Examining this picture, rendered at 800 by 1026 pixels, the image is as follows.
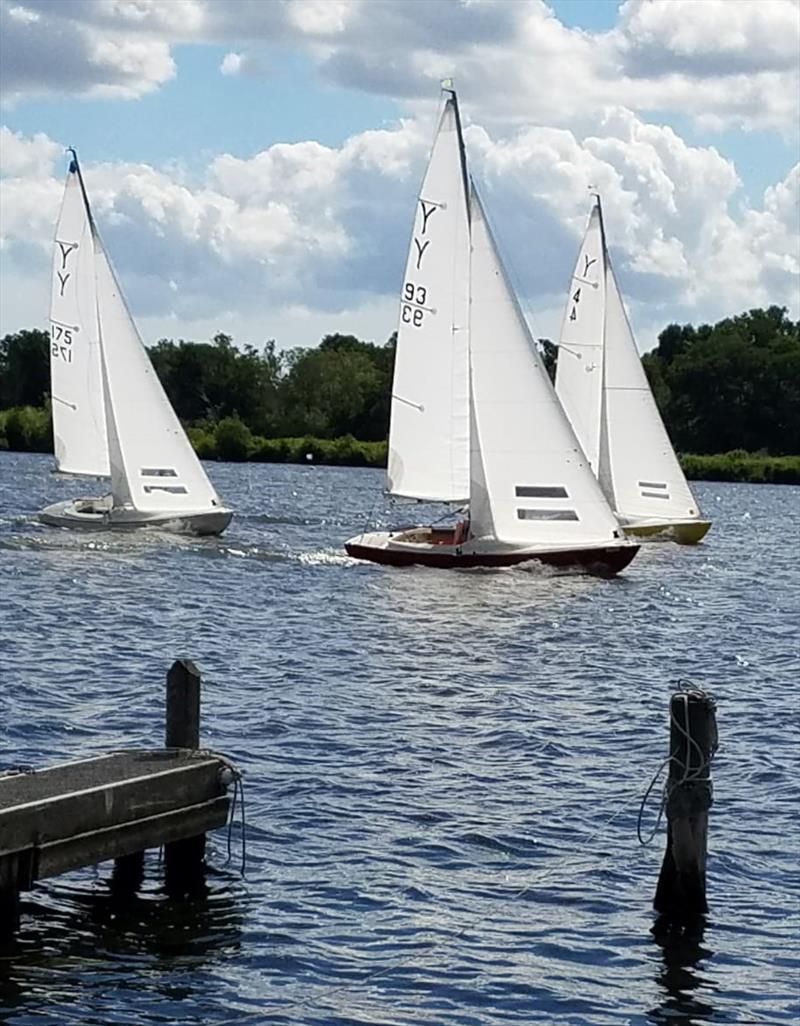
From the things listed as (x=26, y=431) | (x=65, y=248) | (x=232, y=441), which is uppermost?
(x=65, y=248)

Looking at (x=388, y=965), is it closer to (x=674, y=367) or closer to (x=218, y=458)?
(x=218, y=458)

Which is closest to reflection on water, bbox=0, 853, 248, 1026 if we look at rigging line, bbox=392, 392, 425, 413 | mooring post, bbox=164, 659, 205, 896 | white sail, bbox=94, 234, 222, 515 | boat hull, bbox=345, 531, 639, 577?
mooring post, bbox=164, 659, 205, 896

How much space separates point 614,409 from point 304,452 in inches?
2833

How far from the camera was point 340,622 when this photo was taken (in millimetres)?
33625

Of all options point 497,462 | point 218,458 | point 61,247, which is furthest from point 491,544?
point 218,458

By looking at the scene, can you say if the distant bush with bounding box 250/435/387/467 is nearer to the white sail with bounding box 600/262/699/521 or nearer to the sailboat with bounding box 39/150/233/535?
the white sail with bounding box 600/262/699/521

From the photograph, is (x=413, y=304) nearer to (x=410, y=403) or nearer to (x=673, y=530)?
(x=410, y=403)

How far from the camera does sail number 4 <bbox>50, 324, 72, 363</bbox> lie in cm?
5062

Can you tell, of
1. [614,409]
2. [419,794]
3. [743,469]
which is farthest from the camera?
[743,469]

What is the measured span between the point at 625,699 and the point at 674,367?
11824 cm

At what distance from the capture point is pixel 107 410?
48750 mm

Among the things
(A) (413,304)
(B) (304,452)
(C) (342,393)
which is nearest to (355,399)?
(C) (342,393)

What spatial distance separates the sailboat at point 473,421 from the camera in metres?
39.7

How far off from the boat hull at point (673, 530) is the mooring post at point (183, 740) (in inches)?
1482
